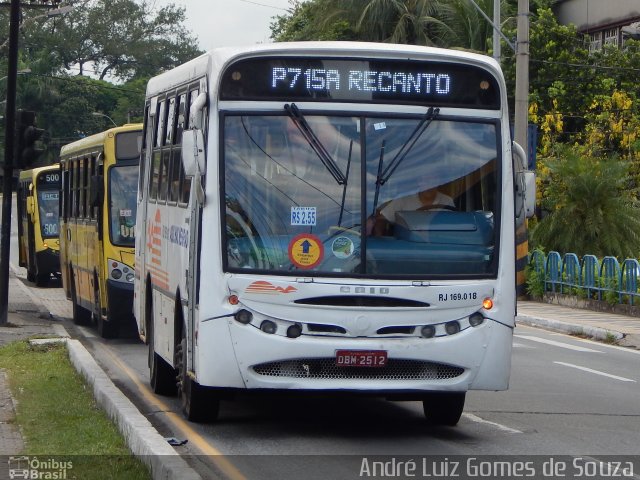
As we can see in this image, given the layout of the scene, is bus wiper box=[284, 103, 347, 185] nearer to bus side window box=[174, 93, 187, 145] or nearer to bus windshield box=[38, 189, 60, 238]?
bus side window box=[174, 93, 187, 145]

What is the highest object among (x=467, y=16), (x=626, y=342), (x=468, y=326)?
(x=467, y=16)

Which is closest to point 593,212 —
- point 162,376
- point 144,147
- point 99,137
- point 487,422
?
point 99,137

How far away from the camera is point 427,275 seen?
985 centimetres

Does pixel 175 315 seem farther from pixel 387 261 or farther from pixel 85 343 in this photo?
pixel 85 343

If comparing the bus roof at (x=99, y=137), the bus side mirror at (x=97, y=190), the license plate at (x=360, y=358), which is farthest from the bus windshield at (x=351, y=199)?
the bus side mirror at (x=97, y=190)

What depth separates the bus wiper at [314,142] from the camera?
9.91 metres

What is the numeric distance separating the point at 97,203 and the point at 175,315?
330 inches

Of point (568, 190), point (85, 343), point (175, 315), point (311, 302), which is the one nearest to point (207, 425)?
point (175, 315)

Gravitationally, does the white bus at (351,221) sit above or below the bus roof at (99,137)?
below

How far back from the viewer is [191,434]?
1042 cm

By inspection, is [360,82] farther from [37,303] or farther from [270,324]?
[37,303]

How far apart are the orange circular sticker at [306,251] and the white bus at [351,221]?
10mm

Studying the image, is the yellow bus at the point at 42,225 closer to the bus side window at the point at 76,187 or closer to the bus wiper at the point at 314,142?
the bus side window at the point at 76,187

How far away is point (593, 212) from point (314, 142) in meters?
19.5
